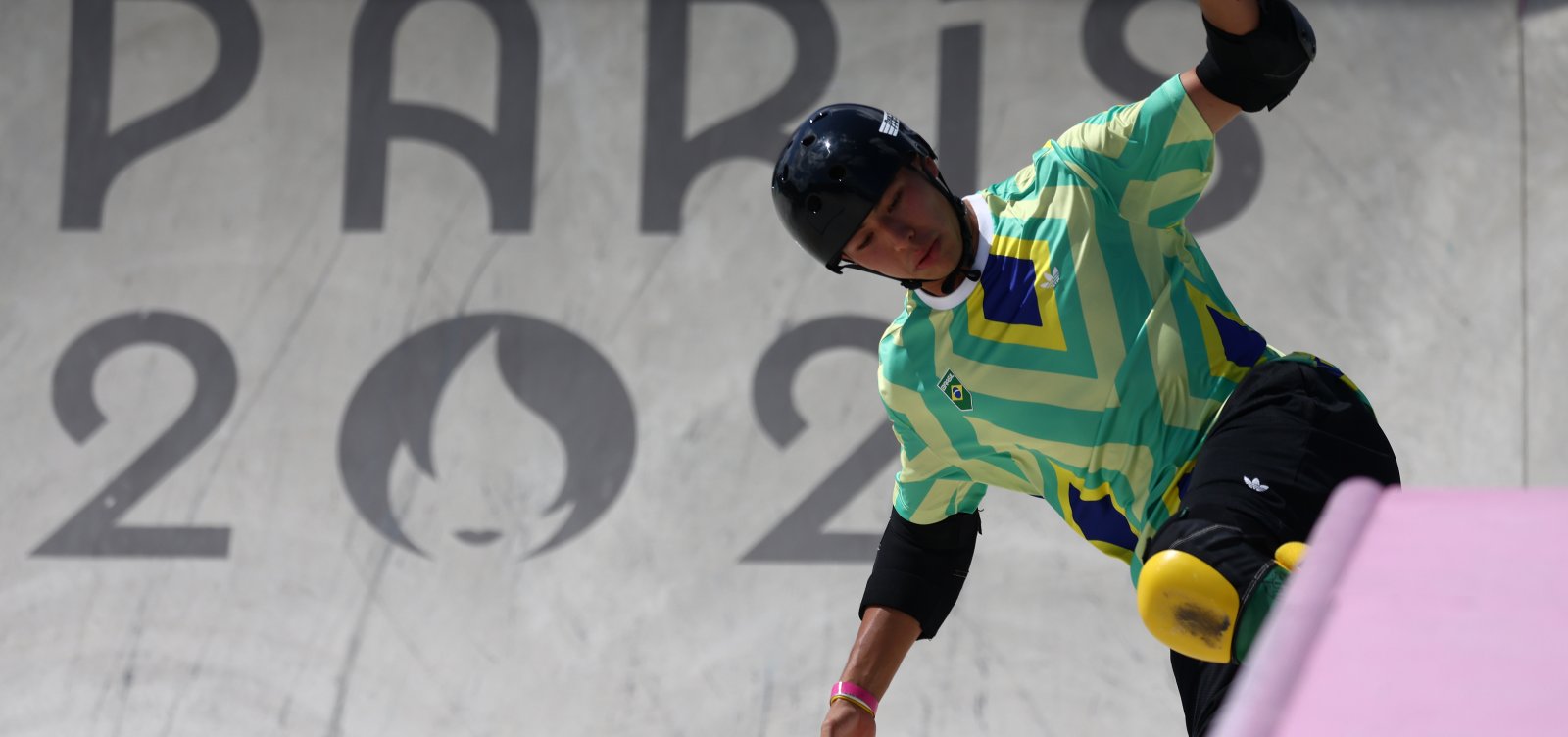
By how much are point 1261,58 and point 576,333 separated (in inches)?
113

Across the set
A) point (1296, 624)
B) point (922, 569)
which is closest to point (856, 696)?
point (922, 569)

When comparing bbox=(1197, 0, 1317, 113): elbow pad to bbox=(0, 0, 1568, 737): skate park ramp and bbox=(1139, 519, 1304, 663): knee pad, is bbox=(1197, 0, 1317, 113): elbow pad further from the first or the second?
bbox=(0, 0, 1568, 737): skate park ramp

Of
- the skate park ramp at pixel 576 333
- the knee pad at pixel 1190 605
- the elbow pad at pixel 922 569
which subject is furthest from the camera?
the skate park ramp at pixel 576 333

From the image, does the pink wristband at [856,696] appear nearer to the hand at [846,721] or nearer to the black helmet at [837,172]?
the hand at [846,721]

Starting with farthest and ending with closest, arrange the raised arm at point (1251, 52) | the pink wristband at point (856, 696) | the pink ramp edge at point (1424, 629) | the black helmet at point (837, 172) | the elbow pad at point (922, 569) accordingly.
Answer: the elbow pad at point (922, 569)
the pink wristband at point (856, 696)
the black helmet at point (837, 172)
the raised arm at point (1251, 52)
the pink ramp edge at point (1424, 629)

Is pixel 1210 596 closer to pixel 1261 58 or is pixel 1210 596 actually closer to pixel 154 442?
pixel 1261 58

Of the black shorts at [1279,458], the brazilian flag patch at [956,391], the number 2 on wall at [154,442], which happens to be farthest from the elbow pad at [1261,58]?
the number 2 on wall at [154,442]

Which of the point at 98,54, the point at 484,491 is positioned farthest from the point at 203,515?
the point at 98,54

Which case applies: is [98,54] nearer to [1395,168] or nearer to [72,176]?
[72,176]

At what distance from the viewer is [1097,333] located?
241 cm

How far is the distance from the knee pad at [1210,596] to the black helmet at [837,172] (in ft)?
2.57

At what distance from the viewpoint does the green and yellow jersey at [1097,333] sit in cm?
239

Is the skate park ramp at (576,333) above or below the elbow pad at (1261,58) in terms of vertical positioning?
below

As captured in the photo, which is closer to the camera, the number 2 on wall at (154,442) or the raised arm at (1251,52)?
the raised arm at (1251,52)
